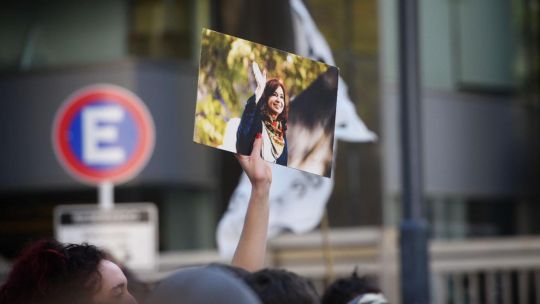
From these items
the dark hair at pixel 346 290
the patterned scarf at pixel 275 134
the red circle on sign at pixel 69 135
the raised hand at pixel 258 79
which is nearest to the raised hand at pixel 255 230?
the patterned scarf at pixel 275 134

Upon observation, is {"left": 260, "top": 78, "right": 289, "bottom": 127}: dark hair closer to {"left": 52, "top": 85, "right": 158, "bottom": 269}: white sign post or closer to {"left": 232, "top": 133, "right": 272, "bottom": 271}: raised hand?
{"left": 232, "top": 133, "right": 272, "bottom": 271}: raised hand

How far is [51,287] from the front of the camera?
108 inches

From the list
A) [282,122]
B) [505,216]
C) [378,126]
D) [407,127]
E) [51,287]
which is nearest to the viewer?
[51,287]

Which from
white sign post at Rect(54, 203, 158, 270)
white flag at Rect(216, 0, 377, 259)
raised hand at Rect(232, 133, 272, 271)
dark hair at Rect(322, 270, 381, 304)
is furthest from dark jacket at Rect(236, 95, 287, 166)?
white sign post at Rect(54, 203, 158, 270)

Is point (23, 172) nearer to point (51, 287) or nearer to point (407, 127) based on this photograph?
point (407, 127)

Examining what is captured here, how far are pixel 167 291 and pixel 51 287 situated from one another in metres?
0.63

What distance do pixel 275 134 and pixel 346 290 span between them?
1610mm

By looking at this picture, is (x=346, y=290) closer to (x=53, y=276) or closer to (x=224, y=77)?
(x=224, y=77)

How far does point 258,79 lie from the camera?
3.28 m

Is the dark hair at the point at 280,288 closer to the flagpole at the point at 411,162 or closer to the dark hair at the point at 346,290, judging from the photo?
the dark hair at the point at 346,290

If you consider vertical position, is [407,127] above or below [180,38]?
below

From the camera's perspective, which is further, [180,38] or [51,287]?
[180,38]

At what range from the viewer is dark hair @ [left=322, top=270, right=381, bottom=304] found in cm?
473

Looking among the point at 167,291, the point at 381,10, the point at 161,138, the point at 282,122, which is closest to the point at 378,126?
the point at 381,10
